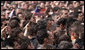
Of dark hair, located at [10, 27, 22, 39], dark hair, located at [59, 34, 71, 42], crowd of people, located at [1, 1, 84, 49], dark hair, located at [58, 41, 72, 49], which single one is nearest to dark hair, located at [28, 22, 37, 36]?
crowd of people, located at [1, 1, 84, 49]

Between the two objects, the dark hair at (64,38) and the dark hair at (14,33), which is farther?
the dark hair at (14,33)

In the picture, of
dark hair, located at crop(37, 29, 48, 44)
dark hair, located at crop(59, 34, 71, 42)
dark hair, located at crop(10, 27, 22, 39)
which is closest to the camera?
dark hair, located at crop(59, 34, 71, 42)

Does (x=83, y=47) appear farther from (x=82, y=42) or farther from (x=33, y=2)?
(x=33, y=2)

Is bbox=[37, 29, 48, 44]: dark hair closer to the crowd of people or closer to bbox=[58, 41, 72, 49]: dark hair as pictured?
the crowd of people

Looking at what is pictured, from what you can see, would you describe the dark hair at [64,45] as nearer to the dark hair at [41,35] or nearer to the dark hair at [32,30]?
the dark hair at [41,35]

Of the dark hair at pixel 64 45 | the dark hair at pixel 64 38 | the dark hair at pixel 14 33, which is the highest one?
the dark hair at pixel 14 33

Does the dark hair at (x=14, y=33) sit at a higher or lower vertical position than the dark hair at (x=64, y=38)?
higher

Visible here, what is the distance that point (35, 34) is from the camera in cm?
1348

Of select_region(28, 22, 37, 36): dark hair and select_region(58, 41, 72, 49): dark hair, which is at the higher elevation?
select_region(28, 22, 37, 36): dark hair

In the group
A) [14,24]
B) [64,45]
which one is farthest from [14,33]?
[14,24]

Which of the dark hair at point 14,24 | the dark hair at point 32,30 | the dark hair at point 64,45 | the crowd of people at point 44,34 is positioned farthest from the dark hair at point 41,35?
the dark hair at point 14,24

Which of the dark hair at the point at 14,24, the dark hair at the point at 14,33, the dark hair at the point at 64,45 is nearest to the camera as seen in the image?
the dark hair at the point at 64,45

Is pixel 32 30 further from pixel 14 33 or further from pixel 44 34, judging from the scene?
pixel 14 33

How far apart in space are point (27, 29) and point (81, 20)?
3472 millimetres
